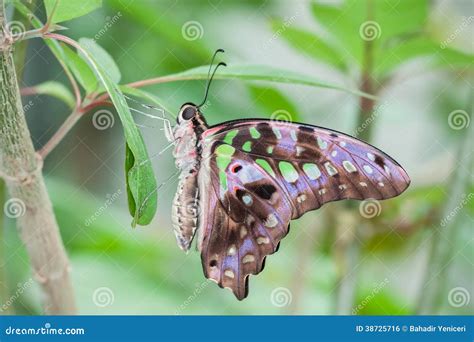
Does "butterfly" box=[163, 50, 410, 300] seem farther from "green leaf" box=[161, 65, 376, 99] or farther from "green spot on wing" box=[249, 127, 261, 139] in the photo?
"green leaf" box=[161, 65, 376, 99]

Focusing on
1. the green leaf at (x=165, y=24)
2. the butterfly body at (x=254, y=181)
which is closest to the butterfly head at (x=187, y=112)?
the butterfly body at (x=254, y=181)

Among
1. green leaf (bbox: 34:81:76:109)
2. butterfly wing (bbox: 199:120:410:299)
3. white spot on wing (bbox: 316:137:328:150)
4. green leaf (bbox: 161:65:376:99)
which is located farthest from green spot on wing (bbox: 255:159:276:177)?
green leaf (bbox: 34:81:76:109)

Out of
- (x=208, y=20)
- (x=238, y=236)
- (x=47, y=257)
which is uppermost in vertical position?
(x=208, y=20)

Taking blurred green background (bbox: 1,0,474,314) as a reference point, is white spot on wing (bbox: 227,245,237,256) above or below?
below

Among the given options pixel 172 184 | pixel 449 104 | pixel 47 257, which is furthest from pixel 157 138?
pixel 449 104

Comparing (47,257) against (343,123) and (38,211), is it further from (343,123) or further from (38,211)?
(343,123)

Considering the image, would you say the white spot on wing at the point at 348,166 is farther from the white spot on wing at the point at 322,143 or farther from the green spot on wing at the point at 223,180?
the green spot on wing at the point at 223,180
